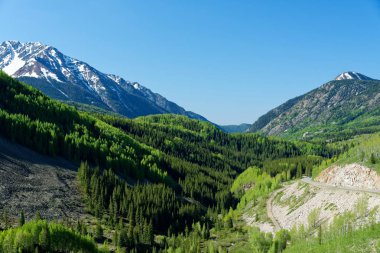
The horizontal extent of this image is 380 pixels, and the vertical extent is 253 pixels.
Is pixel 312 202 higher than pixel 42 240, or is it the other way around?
pixel 312 202

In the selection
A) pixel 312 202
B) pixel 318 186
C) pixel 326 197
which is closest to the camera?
pixel 326 197

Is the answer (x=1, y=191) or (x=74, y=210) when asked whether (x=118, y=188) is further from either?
(x=1, y=191)

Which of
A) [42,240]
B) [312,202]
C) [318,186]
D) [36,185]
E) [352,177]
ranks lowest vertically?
[42,240]

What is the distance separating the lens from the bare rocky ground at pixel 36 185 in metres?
131

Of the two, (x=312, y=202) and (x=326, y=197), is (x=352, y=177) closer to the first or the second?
(x=326, y=197)

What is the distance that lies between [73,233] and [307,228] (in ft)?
240

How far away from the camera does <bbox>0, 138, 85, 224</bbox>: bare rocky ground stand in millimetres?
130875

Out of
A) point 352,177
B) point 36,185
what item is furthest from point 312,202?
point 36,185

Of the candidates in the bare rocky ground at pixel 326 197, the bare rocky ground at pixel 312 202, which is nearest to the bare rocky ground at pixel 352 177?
the bare rocky ground at pixel 326 197

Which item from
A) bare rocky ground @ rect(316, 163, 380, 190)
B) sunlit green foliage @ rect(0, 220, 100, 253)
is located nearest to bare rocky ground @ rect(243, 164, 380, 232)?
bare rocky ground @ rect(316, 163, 380, 190)

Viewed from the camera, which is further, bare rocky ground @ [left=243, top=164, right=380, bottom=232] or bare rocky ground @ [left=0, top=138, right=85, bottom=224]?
bare rocky ground @ [left=0, top=138, right=85, bottom=224]

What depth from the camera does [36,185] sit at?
151 metres

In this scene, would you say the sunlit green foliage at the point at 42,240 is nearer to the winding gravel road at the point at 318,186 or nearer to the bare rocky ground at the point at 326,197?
the bare rocky ground at the point at 326,197

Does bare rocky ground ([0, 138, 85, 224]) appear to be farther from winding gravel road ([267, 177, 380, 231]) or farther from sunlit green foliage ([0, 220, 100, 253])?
winding gravel road ([267, 177, 380, 231])
